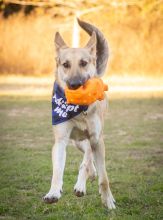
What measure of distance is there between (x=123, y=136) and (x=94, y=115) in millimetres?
4436

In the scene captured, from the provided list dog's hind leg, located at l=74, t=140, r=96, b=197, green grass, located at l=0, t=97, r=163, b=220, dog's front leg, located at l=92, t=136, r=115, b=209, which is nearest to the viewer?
green grass, located at l=0, t=97, r=163, b=220

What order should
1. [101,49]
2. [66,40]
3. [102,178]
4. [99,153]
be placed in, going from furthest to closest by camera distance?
[66,40], [101,49], [99,153], [102,178]

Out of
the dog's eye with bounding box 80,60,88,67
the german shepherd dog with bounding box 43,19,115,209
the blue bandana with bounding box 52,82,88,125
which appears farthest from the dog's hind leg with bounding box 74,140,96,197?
the dog's eye with bounding box 80,60,88,67

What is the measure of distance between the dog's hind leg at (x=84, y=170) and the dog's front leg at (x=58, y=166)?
0.33 m

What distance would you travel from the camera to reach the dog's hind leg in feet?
19.1

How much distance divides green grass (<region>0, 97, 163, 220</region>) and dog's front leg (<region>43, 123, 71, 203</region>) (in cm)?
Result: 18

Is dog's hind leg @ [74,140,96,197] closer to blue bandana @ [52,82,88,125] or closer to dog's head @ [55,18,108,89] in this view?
blue bandana @ [52,82,88,125]

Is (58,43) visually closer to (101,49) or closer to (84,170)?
(101,49)

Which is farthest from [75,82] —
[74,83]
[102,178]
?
[102,178]

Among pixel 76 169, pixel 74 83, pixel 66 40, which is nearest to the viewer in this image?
pixel 74 83

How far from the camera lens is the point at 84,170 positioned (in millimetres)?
6273

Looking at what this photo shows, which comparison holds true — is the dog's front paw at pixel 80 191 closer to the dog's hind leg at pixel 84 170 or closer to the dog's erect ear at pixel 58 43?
the dog's hind leg at pixel 84 170

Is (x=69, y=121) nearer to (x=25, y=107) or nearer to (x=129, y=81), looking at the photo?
(x=25, y=107)

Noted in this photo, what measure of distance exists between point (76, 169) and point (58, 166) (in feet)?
6.33
